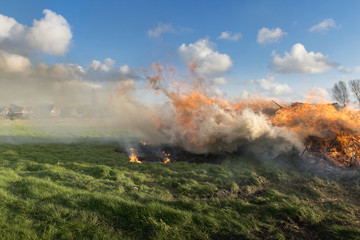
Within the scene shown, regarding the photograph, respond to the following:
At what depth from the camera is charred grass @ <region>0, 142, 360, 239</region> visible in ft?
15.9

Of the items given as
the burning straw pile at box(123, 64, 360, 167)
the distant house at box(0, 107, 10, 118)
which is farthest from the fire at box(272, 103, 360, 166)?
the distant house at box(0, 107, 10, 118)

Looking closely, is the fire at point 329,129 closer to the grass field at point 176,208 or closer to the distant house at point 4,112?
the grass field at point 176,208

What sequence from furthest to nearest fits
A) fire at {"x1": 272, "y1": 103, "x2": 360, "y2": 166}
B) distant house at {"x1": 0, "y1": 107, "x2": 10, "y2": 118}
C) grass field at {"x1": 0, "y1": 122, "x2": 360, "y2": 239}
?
distant house at {"x1": 0, "y1": 107, "x2": 10, "y2": 118}
fire at {"x1": 272, "y1": 103, "x2": 360, "y2": 166}
grass field at {"x1": 0, "y1": 122, "x2": 360, "y2": 239}

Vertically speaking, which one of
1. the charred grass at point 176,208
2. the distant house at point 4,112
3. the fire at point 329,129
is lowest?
the charred grass at point 176,208

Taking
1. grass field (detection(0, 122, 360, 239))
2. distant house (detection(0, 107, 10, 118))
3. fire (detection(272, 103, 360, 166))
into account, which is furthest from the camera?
distant house (detection(0, 107, 10, 118))

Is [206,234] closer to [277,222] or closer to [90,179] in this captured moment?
[277,222]

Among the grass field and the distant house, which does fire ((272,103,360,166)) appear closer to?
the grass field

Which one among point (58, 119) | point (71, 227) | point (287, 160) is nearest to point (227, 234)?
point (71, 227)

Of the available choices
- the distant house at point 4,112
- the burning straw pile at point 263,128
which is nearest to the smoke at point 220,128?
the burning straw pile at point 263,128

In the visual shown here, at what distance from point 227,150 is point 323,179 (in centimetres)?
718

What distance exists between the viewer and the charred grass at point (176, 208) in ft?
15.9

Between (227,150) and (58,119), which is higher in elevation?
(58,119)

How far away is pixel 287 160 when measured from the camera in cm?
1427

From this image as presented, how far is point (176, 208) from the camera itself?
6.36 metres
